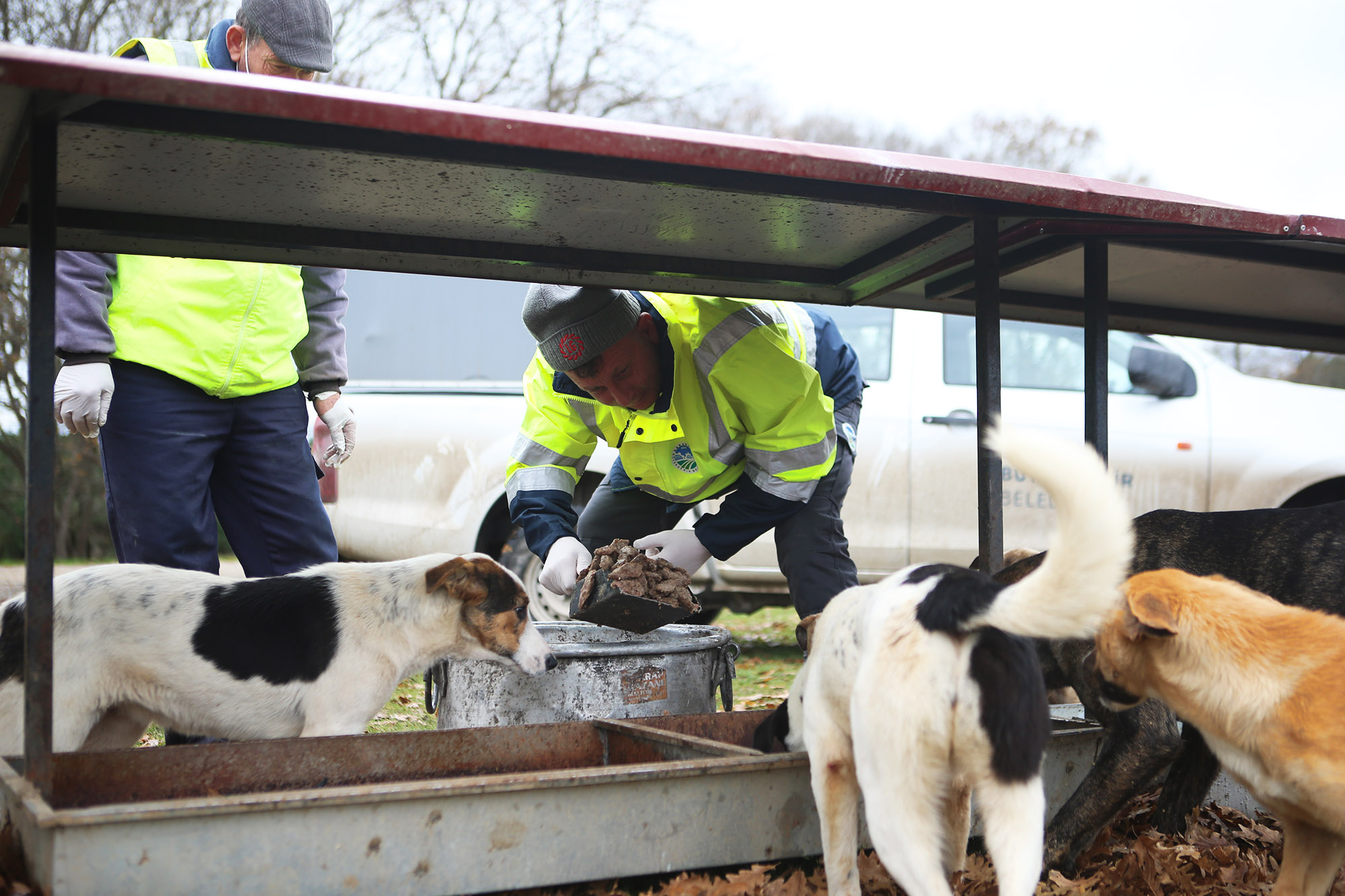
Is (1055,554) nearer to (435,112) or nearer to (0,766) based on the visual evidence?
(435,112)

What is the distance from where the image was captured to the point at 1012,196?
260 cm

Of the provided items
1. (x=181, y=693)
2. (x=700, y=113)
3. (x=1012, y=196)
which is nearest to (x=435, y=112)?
(x=1012, y=196)

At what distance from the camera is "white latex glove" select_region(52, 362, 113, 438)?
121 inches

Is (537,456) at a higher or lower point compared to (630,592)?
higher

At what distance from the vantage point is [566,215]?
10.5ft

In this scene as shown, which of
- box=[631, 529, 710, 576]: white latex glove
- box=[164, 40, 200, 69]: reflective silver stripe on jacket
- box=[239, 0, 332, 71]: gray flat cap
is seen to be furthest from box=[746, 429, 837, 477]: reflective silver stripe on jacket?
box=[164, 40, 200, 69]: reflective silver stripe on jacket

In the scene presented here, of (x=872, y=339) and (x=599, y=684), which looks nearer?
(x=599, y=684)

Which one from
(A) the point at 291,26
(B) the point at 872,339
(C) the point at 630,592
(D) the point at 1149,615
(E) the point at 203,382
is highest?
(A) the point at 291,26

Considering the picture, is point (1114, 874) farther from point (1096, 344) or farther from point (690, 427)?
point (690, 427)

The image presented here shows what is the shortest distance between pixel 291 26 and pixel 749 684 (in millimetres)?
4280

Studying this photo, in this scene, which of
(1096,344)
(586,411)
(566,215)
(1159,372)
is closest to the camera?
(566,215)

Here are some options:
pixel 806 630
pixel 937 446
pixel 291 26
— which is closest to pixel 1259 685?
pixel 806 630

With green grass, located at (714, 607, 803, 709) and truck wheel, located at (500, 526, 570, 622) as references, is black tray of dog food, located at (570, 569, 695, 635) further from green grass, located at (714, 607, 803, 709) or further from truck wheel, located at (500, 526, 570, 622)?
truck wheel, located at (500, 526, 570, 622)

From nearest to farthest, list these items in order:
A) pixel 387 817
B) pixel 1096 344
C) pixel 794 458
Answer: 1. pixel 387 817
2. pixel 1096 344
3. pixel 794 458
